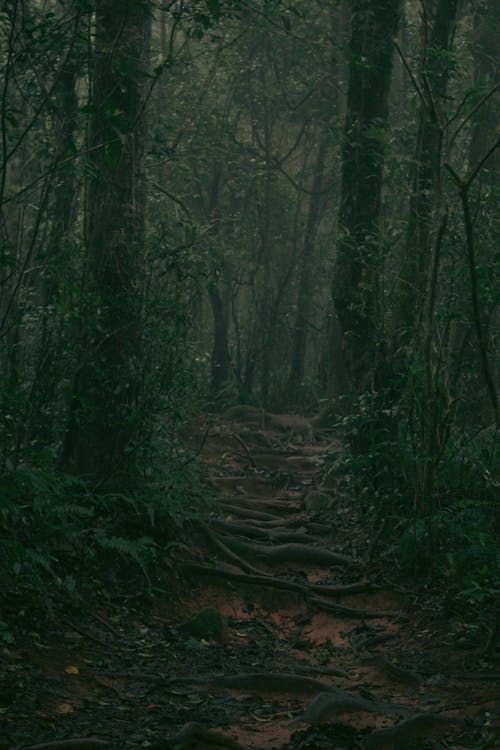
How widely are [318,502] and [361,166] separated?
13.0 ft

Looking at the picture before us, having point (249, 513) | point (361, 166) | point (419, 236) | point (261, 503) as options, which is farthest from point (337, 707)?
point (361, 166)

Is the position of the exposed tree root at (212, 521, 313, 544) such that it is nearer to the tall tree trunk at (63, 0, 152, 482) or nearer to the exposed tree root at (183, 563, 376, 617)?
the exposed tree root at (183, 563, 376, 617)

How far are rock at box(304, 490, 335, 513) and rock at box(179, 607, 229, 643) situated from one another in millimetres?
3972

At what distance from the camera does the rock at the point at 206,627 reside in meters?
7.15

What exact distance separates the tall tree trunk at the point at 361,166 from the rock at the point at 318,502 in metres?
1.70

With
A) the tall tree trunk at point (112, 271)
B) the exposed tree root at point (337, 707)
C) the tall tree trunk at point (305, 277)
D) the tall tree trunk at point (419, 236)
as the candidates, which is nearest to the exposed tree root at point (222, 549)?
the tall tree trunk at point (112, 271)

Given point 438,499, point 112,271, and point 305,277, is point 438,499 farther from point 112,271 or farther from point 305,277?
point 305,277

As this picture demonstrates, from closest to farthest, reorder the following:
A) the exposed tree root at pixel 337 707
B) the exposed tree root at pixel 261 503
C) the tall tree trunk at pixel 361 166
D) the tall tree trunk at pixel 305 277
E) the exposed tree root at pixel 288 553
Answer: the exposed tree root at pixel 337 707
the exposed tree root at pixel 288 553
the tall tree trunk at pixel 361 166
the exposed tree root at pixel 261 503
the tall tree trunk at pixel 305 277

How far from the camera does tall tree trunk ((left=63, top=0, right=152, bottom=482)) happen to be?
322 inches

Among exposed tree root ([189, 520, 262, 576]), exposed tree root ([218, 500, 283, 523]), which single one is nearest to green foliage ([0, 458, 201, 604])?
exposed tree root ([189, 520, 262, 576])

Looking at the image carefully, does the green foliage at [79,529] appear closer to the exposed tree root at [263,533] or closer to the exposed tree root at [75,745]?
the exposed tree root at [263,533]

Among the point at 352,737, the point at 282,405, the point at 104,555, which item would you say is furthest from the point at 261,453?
the point at 352,737

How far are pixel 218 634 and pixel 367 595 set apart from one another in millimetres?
1708

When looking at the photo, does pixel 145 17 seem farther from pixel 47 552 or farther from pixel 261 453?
pixel 261 453
